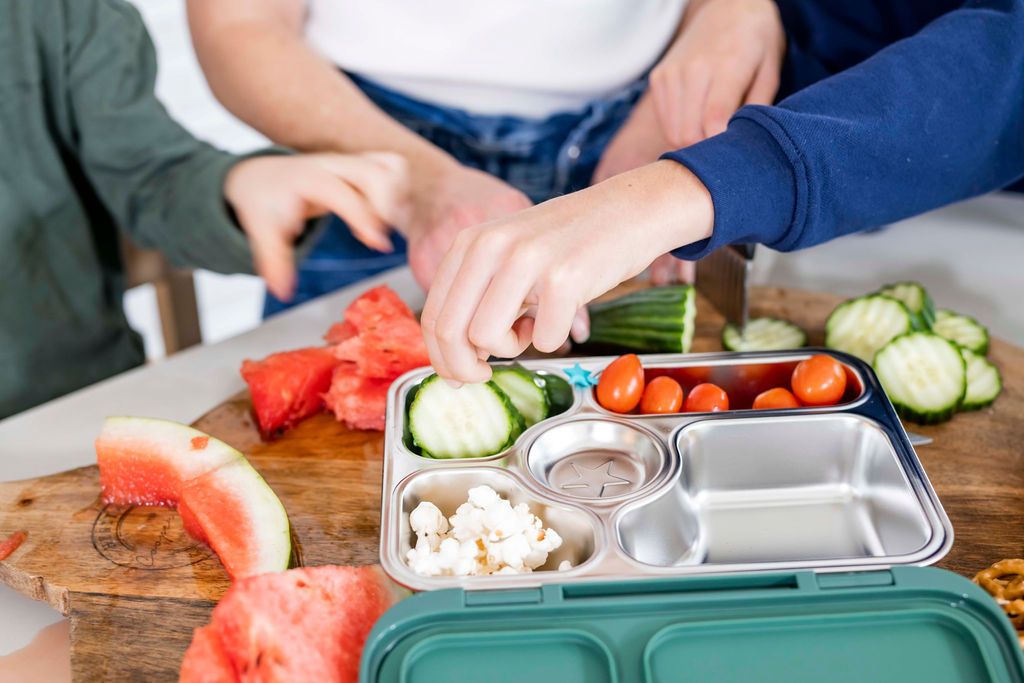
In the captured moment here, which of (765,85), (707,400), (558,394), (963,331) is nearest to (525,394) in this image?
(558,394)

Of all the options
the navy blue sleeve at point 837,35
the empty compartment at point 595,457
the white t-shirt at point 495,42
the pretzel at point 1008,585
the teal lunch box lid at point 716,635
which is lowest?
the empty compartment at point 595,457

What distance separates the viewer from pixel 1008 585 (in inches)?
44.4

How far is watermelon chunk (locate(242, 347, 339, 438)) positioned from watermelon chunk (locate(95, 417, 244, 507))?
0.14m

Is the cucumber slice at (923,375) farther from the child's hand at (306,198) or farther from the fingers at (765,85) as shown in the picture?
the child's hand at (306,198)

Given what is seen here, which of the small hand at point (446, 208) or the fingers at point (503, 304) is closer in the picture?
the fingers at point (503, 304)

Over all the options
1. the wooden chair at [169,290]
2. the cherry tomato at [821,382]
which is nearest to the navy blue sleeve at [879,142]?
the cherry tomato at [821,382]

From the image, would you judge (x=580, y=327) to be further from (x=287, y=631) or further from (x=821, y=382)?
(x=287, y=631)

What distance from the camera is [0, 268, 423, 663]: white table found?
163 cm

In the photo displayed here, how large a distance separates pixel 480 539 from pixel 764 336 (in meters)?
0.83

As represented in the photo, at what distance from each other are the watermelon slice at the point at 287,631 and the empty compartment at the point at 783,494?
0.42m

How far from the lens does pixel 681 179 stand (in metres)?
1.23

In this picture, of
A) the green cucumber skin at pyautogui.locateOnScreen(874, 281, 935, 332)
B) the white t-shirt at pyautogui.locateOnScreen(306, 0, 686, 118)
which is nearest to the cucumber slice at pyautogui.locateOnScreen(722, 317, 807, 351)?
the green cucumber skin at pyautogui.locateOnScreen(874, 281, 935, 332)

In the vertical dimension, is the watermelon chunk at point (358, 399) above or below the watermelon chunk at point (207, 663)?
below

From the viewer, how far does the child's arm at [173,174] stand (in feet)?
5.39
